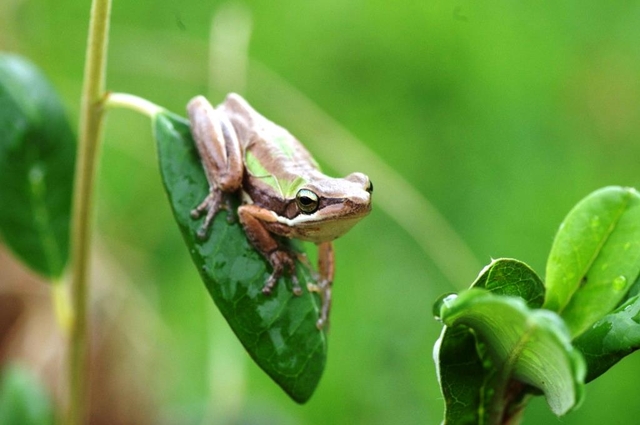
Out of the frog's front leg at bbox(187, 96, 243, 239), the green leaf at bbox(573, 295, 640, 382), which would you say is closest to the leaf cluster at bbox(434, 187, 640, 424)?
the green leaf at bbox(573, 295, 640, 382)

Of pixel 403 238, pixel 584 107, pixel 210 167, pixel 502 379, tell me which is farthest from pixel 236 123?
pixel 584 107

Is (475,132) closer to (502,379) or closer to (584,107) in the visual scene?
(584,107)

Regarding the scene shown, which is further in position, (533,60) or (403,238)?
(533,60)

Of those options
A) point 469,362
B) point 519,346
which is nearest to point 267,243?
point 469,362

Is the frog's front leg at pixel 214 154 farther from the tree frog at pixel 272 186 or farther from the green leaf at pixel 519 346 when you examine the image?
the green leaf at pixel 519 346

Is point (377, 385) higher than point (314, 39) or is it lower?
lower

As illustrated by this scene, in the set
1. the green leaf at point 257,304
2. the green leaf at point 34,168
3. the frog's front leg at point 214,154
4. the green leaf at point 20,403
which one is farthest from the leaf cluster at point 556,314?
the green leaf at point 20,403
